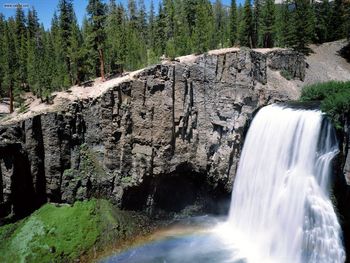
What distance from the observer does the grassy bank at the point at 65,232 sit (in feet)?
90.9

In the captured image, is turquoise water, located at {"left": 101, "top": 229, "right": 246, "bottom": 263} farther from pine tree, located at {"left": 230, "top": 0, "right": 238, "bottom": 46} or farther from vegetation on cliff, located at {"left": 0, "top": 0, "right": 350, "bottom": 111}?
pine tree, located at {"left": 230, "top": 0, "right": 238, "bottom": 46}

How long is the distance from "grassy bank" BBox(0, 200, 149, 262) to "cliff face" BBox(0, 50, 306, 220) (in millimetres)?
1308

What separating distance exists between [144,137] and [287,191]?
13.1m

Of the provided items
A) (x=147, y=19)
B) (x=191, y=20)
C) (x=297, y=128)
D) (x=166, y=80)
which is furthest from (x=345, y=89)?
(x=147, y=19)

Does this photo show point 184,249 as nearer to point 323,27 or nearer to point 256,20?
point 256,20

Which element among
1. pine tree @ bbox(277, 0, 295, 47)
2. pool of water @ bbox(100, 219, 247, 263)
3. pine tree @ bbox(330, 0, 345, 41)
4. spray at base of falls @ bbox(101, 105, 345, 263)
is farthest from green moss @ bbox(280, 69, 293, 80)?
pine tree @ bbox(330, 0, 345, 41)

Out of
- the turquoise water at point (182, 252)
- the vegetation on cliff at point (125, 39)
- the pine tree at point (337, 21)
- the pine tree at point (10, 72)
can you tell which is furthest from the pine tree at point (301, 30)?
the pine tree at point (10, 72)

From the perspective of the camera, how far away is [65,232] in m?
29.0

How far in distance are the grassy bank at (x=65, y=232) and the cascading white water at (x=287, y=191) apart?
993cm

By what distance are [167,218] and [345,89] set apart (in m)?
18.8

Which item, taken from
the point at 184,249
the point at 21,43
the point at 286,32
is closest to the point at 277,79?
the point at 286,32

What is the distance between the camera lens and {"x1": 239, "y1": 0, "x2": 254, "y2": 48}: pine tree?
51.4 metres

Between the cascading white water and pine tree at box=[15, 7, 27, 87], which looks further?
pine tree at box=[15, 7, 27, 87]

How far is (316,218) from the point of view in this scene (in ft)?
75.7
